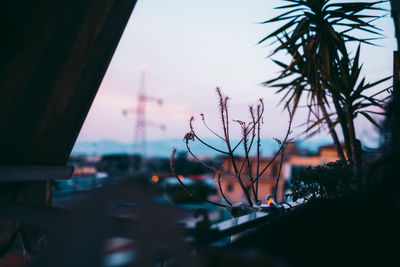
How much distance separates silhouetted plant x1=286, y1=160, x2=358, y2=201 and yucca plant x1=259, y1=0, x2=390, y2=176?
69 cm

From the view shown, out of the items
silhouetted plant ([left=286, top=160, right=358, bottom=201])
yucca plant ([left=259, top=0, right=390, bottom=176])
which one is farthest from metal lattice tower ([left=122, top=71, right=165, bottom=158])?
silhouetted plant ([left=286, top=160, right=358, bottom=201])

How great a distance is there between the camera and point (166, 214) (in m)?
0.70

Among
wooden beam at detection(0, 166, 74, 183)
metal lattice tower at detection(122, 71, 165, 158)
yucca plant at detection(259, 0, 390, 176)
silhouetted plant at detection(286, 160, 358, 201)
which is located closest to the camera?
wooden beam at detection(0, 166, 74, 183)

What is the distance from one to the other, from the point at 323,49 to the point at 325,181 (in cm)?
137

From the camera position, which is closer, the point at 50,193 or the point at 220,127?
the point at 50,193

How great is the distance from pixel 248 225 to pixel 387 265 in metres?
0.85

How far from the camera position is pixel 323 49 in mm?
3109

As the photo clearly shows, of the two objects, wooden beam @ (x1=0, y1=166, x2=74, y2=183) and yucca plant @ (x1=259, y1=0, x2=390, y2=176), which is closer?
wooden beam @ (x1=0, y1=166, x2=74, y2=183)

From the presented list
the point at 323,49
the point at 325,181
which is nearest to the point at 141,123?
the point at 323,49

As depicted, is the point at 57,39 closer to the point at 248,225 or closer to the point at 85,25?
the point at 85,25

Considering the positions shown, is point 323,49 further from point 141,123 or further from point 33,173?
point 141,123

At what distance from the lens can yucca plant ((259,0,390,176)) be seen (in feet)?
9.82

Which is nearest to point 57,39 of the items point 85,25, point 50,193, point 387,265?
point 85,25

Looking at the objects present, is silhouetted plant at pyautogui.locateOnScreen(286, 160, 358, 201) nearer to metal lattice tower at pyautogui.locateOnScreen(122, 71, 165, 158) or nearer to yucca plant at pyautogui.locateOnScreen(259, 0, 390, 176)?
yucca plant at pyautogui.locateOnScreen(259, 0, 390, 176)
